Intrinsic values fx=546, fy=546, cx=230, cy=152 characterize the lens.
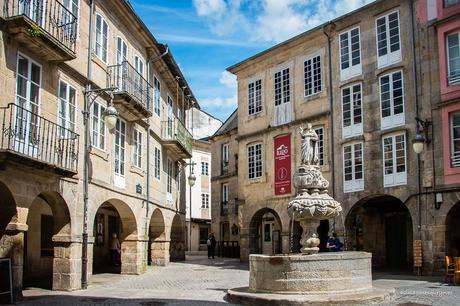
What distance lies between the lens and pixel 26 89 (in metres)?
13.0

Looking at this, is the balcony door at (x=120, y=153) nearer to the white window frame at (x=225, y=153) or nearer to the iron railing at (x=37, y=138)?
the iron railing at (x=37, y=138)

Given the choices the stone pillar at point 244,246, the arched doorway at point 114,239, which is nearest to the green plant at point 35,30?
the arched doorway at point 114,239

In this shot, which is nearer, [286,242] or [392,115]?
[392,115]

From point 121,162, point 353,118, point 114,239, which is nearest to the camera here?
point 121,162

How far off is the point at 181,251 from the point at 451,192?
56.0 ft

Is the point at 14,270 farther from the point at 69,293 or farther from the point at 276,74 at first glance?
the point at 276,74

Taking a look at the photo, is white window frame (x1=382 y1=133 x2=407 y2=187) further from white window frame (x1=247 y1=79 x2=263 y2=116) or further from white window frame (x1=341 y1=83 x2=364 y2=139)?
white window frame (x1=247 y1=79 x2=263 y2=116)

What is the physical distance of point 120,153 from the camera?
1895 centimetres

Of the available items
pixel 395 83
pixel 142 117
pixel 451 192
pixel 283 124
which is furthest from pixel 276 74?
pixel 451 192

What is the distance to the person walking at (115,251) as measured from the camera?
78.8 ft

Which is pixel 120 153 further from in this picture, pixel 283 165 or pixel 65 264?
pixel 283 165

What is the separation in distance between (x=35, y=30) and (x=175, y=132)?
1509 centimetres

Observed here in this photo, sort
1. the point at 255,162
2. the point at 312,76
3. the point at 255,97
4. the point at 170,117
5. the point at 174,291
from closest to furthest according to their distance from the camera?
the point at 174,291, the point at 312,76, the point at 170,117, the point at 255,162, the point at 255,97

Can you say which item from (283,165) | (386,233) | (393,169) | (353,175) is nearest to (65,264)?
(353,175)
